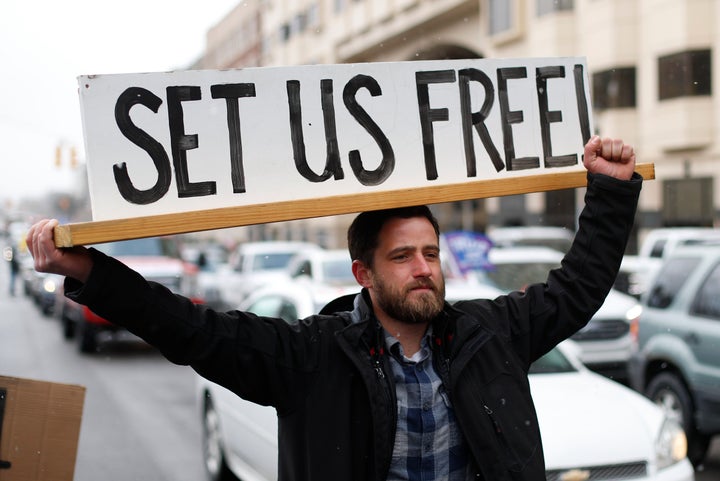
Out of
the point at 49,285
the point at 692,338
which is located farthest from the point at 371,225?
the point at 49,285

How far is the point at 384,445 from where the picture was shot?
2.28 meters

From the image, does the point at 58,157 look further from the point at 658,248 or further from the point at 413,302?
the point at 413,302

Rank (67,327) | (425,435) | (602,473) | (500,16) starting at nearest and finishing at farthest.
Answer: (425,435) → (602,473) → (67,327) → (500,16)

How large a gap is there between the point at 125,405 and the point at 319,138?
8.12m

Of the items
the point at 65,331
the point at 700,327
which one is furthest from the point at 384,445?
the point at 65,331

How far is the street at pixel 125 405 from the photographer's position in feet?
23.5

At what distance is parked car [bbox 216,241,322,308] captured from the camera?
1752 centimetres

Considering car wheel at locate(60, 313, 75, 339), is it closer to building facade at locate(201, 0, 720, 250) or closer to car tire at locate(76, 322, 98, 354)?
car tire at locate(76, 322, 98, 354)

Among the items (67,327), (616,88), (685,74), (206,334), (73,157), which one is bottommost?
(67,327)

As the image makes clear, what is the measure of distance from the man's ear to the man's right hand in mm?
819

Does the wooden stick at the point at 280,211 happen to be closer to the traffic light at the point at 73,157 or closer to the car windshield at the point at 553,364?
the car windshield at the point at 553,364

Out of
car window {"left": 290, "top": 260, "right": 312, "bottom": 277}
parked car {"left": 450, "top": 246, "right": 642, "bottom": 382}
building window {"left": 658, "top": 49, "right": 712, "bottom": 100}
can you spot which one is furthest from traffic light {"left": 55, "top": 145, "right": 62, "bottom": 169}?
parked car {"left": 450, "top": 246, "right": 642, "bottom": 382}

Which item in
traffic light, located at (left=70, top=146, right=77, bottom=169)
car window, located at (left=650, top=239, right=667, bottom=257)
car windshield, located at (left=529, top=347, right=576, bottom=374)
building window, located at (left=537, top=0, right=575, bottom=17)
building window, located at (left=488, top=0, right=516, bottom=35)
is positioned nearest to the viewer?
car windshield, located at (left=529, top=347, right=576, bottom=374)

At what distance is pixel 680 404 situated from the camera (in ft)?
23.6
